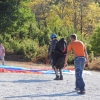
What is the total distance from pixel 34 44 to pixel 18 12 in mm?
3735

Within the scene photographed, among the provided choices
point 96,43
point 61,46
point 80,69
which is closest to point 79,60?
point 80,69

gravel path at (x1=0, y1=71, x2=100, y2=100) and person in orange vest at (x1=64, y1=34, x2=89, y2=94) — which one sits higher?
person in orange vest at (x1=64, y1=34, x2=89, y2=94)

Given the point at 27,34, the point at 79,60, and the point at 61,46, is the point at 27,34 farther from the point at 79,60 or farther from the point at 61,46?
the point at 79,60

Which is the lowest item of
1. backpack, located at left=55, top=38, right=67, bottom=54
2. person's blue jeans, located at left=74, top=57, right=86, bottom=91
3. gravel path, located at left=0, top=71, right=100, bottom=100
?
gravel path, located at left=0, top=71, right=100, bottom=100

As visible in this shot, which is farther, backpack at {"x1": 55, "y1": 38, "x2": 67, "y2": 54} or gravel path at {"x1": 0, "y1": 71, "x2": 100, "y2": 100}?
backpack at {"x1": 55, "y1": 38, "x2": 67, "y2": 54}

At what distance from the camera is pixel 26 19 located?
118 ft

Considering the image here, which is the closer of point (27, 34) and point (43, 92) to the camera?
point (43, 92)

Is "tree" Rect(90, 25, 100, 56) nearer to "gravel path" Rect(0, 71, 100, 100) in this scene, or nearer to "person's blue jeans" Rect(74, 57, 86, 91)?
"gravel path" Rect(0, 71, 100, 100)

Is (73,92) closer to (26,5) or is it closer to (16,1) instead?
(16,1)

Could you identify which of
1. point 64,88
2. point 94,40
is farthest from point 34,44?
point 64,88

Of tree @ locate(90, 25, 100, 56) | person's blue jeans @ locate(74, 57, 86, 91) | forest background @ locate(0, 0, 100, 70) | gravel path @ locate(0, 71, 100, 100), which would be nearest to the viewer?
gravel path @ locate(0, 71, 100, 100)

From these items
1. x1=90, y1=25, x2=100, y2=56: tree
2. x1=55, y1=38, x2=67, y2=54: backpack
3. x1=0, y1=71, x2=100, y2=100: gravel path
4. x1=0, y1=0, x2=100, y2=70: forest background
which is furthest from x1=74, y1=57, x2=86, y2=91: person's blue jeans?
x1=90, y1=25, x2=100, y2=56: tree

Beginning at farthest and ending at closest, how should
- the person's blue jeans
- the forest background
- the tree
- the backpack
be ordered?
the tree → the forest background → the backpack → the person's blue jeans

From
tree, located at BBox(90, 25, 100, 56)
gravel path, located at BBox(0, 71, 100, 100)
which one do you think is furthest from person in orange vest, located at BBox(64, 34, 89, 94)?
tree, located at BBox(90, 25, 100, 56)
